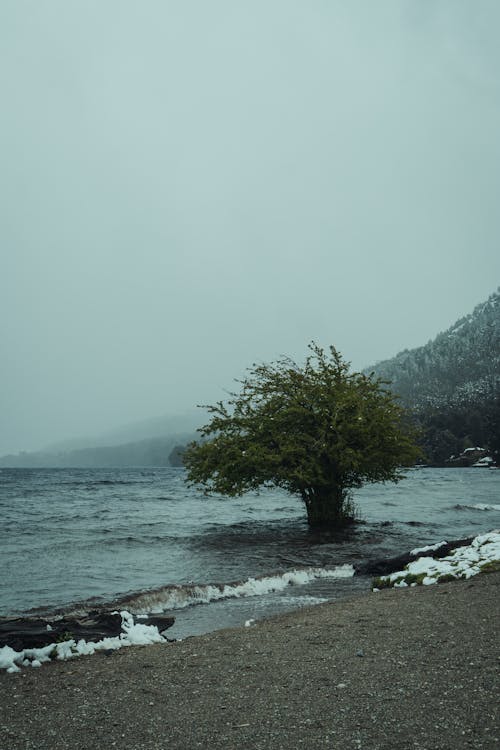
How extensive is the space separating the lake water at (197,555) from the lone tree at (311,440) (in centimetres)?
213

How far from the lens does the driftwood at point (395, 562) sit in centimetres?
1569

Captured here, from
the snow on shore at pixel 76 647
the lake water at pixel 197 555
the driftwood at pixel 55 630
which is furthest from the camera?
the lake water at pixel 197 555

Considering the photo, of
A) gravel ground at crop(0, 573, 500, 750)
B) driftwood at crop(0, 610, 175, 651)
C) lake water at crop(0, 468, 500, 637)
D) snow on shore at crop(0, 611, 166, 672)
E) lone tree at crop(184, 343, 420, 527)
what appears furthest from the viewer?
lone tree at crop(184, 343, 420, 527)

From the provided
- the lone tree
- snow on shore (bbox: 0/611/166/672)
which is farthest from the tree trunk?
snow on shore (bbox: 0/611/166/672)

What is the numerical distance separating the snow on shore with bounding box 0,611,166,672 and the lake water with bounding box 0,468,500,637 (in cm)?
134

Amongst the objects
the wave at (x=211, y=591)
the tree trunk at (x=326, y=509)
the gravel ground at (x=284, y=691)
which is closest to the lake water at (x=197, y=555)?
the wave at (x=211, y=591)

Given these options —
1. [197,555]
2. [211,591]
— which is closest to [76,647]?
[211,591]

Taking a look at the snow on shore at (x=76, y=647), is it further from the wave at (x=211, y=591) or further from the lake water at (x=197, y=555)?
the wave at (x=211, y=591)

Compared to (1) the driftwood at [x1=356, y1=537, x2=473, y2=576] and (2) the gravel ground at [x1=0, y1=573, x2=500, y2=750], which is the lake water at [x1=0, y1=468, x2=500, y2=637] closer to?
(1) the driftwood at [x1=356, y1=537, x2=473, y2=576]

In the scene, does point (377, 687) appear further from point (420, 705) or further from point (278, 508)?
point (278, 508)

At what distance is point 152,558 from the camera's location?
19.1 metres

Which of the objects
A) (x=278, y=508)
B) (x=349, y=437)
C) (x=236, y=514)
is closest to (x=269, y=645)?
(x=349, y=437)

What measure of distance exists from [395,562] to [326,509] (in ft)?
30.0

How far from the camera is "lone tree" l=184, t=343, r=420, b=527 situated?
23422 millimetres
